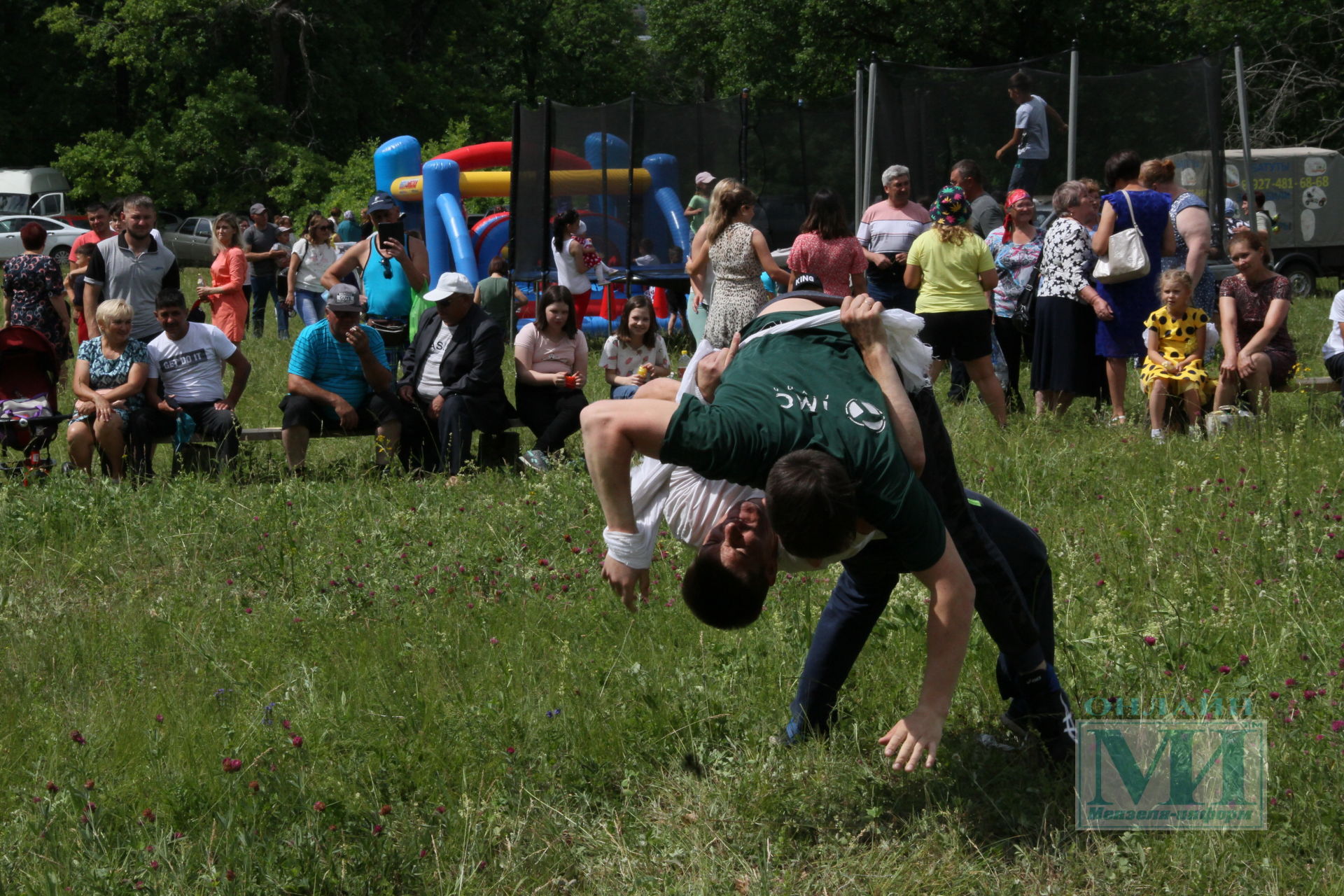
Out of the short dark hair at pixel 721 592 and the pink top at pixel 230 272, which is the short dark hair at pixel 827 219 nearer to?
the pink top at pixel 230 272

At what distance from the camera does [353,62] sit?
3834 cm

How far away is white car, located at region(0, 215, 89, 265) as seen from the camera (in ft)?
107

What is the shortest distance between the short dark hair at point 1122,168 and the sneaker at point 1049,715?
18.9ft

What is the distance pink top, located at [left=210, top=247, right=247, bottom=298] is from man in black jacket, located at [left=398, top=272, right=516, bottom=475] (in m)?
4.28

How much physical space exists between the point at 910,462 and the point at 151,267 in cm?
783

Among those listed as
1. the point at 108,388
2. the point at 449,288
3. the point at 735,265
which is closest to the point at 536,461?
the point at 449,288

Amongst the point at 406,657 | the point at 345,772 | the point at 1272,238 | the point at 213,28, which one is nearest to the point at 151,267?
the point at 406,657

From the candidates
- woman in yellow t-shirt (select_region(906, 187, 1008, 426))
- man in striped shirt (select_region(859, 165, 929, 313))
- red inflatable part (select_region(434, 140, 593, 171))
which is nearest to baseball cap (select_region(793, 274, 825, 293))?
woman in yellow t-shirt (select_region(906, 187, 1008, 426))

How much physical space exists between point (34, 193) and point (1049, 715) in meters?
37.6

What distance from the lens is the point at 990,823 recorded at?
378cm

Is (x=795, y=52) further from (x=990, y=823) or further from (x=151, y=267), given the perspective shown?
(x=990, y=823)

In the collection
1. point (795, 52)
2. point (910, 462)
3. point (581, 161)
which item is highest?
point (795, 52)

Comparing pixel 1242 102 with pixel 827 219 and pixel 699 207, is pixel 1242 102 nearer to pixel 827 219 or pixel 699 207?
pixel 827 219

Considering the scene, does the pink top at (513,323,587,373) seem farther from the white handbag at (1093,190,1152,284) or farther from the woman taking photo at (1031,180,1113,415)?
the white handbag at (1093,190,1152,284)
